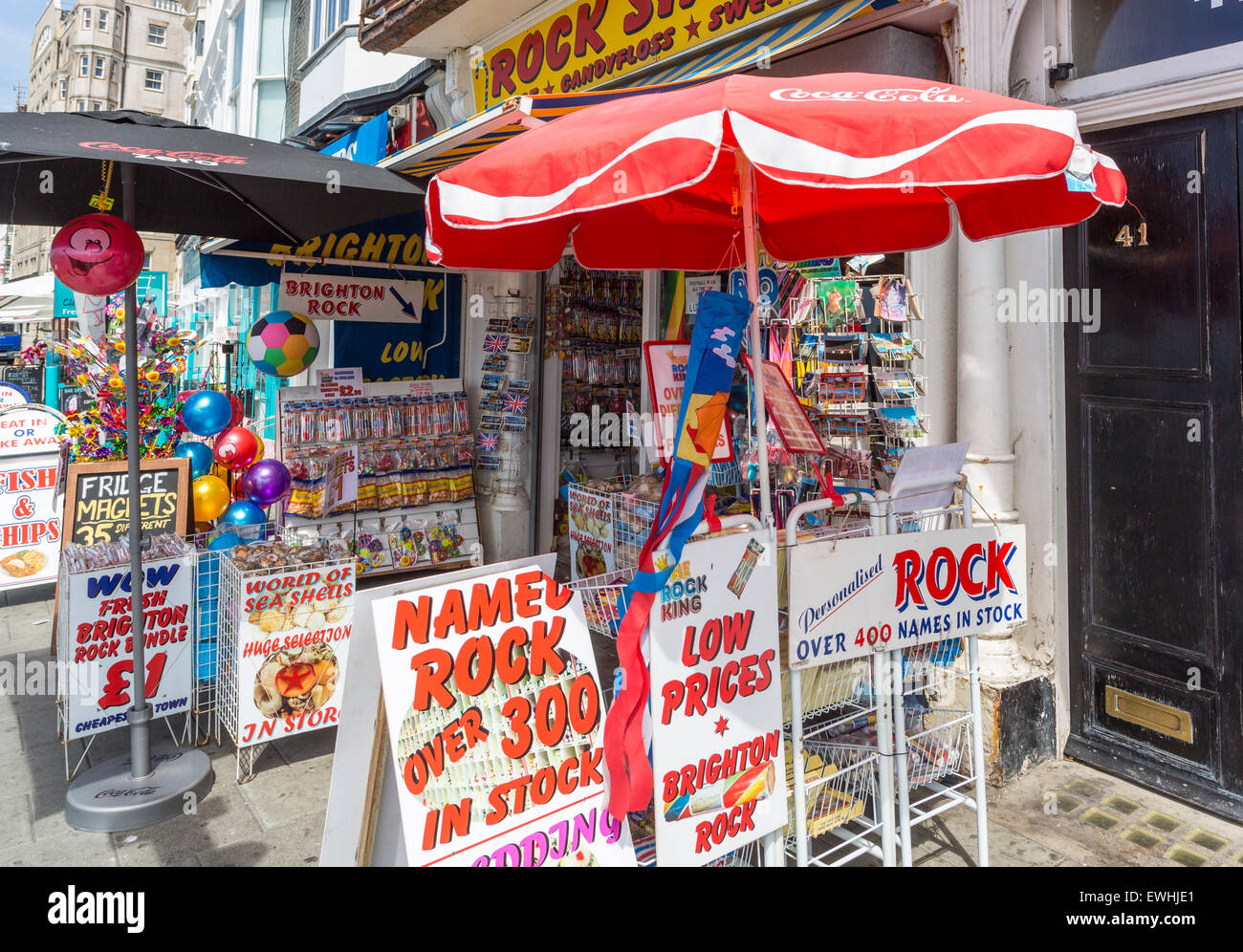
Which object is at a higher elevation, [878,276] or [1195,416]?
[878,276]

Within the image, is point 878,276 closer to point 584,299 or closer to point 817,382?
point 817,382

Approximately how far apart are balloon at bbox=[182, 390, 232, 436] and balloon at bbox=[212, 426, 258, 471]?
117 millimetres

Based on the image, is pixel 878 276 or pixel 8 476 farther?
pixel 8 476

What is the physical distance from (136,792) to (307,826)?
835 mm

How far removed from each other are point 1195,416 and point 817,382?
1.66m

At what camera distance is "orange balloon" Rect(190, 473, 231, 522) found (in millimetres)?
5387

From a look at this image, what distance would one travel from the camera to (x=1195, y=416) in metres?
3.61

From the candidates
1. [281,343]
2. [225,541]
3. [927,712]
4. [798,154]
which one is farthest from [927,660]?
[281,343]

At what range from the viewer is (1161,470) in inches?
147

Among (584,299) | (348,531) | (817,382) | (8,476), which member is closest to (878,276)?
(817,382)

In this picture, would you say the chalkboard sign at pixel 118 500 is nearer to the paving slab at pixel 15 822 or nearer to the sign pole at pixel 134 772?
the sign pole at pixel 134 772

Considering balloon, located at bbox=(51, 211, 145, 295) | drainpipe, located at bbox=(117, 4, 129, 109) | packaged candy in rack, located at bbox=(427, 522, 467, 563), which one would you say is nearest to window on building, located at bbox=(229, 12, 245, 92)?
packaged candy in rack, located at bbox=(427, 522, 467, 563)

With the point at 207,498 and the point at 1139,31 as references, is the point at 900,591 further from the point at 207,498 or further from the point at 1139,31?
the point at 207,498

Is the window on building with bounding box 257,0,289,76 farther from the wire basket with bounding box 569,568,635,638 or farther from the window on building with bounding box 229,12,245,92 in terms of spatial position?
the wire basket with bounding box 569,568,635,638
